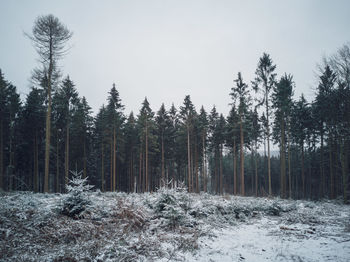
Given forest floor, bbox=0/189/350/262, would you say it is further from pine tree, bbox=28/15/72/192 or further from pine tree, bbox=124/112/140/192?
pine tree, bbox=124/112/140/192

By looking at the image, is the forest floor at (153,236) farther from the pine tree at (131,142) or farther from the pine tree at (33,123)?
the pine tree at (131,142)

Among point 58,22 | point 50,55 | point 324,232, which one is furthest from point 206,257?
point 58,22

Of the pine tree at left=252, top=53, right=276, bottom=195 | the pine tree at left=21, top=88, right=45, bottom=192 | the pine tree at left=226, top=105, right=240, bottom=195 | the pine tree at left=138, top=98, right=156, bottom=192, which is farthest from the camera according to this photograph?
the pine tree at left=138, top=98, right=156, bottom=192

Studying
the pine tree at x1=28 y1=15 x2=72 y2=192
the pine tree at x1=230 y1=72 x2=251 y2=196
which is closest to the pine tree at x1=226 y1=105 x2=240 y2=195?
the pine tree at x1=230 y1=72 x2=251 y2=196

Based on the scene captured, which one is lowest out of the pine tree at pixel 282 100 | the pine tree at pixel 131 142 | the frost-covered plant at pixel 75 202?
the frost-covered plant at pixel 75 202

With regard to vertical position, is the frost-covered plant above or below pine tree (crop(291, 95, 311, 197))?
below

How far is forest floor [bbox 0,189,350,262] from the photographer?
4582 mm

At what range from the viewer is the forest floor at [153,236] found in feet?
15.0

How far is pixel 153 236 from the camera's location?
5.93 m

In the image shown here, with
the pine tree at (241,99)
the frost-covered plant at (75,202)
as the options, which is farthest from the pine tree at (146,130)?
the frost-covered plant at (75,202)

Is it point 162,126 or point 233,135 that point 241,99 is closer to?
point 233,135

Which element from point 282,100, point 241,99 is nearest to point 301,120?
point 282,100

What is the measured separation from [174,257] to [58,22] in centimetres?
1927

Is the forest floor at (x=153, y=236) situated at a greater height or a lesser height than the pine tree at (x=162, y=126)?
lesser
